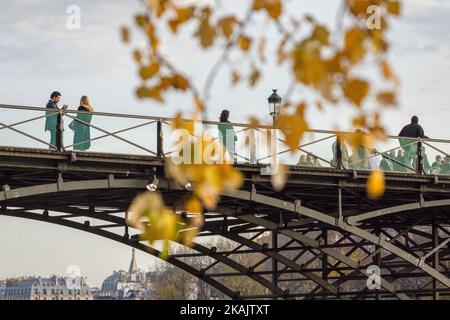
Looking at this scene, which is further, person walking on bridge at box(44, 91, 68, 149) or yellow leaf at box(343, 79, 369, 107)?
person walking on bridge at box(44, 91, 68, 149)

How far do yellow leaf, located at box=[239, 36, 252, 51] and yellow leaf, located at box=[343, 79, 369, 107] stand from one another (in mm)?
618

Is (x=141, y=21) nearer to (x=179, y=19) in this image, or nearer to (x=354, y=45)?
(x=179, y=19)

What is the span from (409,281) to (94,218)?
191 ft

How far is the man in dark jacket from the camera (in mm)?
32125

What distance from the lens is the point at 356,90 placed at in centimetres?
690

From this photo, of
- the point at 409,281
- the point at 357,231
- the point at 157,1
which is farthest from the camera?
the point at 409,281

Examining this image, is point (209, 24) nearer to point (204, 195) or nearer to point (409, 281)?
point (204, 195)

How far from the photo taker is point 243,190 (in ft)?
98.9

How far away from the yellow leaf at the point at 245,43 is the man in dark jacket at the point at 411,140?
989 inches

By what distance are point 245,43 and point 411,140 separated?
83.2ft
